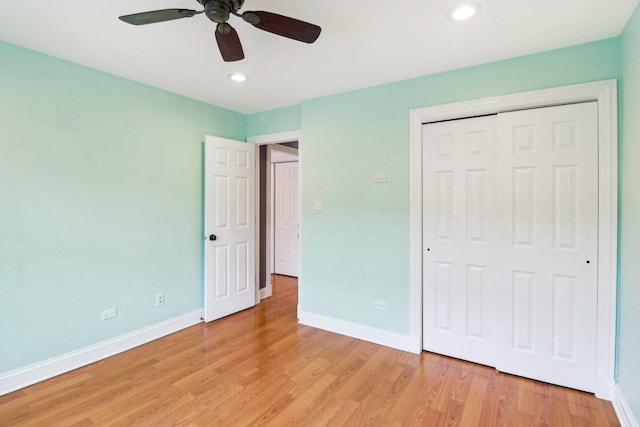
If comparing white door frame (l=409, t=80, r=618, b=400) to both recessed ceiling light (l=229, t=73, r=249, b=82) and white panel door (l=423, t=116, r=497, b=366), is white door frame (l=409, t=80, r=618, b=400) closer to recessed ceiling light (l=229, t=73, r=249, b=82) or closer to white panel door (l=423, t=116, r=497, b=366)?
white panel door (l=423, t=116, r=497, b=366)

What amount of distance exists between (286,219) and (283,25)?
431 centimetres

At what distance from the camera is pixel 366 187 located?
10.0 feet

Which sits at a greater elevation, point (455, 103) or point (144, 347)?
point (455, 103)

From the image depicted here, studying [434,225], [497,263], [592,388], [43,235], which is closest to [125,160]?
[43,235]

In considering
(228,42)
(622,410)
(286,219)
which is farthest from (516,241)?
(286,219)

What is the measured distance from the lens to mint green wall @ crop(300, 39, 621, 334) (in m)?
2.63

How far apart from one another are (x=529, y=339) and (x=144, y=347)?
10.8 ft

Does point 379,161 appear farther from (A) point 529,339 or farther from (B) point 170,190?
(B) point 170,190

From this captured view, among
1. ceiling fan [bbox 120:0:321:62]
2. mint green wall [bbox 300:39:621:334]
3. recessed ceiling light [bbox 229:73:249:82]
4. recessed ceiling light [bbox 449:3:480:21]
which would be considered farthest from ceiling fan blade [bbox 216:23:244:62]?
mint green wall [bbox 300:39:621:334]

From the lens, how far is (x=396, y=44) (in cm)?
221

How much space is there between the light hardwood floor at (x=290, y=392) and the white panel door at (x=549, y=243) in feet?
0.78

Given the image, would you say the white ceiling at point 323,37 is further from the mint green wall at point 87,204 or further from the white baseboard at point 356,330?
the white baseboard at point 356,330

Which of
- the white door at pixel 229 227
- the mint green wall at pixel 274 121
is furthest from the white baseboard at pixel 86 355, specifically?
the mint green wall at pixel 274 121

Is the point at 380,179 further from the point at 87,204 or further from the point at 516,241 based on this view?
the point at 87,204
